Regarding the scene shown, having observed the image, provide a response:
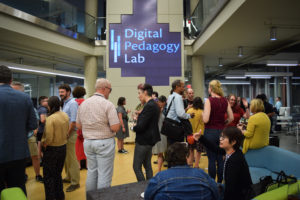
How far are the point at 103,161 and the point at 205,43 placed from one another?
6342mm

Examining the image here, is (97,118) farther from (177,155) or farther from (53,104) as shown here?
(177,155)

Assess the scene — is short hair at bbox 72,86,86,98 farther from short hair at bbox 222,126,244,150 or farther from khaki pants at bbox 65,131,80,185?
short hair at bbox 222,126,244,150

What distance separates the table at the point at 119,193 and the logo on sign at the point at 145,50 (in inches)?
187

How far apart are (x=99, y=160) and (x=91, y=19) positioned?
8.87 m

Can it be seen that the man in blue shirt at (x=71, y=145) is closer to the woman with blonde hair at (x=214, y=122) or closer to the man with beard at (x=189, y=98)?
the woman with blonde hair at (x=214, y=122)

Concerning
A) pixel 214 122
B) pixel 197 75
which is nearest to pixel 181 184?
pixel 214 122

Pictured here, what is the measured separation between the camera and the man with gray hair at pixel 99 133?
2.38 m

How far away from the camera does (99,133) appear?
239 centimetres

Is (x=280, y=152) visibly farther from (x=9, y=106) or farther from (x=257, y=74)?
(x=257, y=74)

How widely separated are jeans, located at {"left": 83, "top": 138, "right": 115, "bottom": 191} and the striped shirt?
0.25 feet

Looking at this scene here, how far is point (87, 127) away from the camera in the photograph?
2.41 m

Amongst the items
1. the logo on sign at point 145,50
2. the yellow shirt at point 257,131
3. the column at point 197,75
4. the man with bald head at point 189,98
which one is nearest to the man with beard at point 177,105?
the yellow shirt at point 257,131

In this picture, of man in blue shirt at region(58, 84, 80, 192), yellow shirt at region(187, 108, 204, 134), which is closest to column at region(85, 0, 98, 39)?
man in blue shirt at region(58, 84, 80, 192)

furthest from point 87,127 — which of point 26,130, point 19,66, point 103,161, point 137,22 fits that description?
point 19,66
